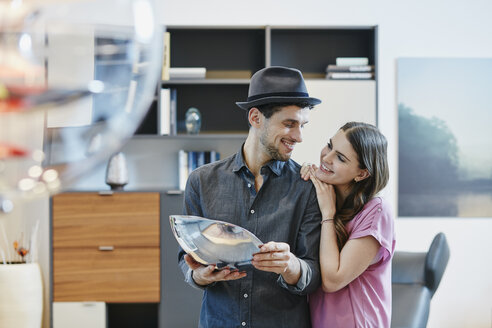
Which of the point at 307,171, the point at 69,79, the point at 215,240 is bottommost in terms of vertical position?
the point at 215,240

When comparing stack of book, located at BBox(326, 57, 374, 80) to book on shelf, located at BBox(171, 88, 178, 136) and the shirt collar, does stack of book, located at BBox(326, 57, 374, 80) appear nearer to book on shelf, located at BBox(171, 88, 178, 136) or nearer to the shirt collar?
book on shelf, located at BBox(171, 88, 178, 136)

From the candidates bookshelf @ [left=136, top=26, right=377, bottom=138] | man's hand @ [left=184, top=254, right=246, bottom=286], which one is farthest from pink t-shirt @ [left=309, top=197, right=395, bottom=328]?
bookshelf @ [left=136, top=26, right=377, bottom=138]

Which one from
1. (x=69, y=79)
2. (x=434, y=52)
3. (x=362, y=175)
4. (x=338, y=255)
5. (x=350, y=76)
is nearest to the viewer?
(x=69, y=79)

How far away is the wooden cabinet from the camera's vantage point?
142 inches

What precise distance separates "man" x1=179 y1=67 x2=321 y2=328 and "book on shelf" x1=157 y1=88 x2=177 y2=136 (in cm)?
216

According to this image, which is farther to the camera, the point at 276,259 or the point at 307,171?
the point at 307,171

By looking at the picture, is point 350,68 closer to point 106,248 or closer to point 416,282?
point 416,282

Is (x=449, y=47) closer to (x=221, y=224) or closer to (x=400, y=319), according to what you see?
(x=400, y=319)

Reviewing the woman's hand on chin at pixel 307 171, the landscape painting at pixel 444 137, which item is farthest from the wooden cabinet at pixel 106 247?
the woman's hand on chin at pixel 307 171

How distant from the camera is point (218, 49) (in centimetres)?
407

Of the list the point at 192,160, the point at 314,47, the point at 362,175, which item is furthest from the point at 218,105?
the point at 362,175

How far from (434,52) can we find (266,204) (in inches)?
123

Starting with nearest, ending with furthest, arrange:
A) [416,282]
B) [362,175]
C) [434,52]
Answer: [362,175], [416,282], [434,52]

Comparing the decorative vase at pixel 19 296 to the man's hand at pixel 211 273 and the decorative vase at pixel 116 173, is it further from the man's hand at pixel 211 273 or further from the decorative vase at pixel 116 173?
the man's hand at pixel 211 273
